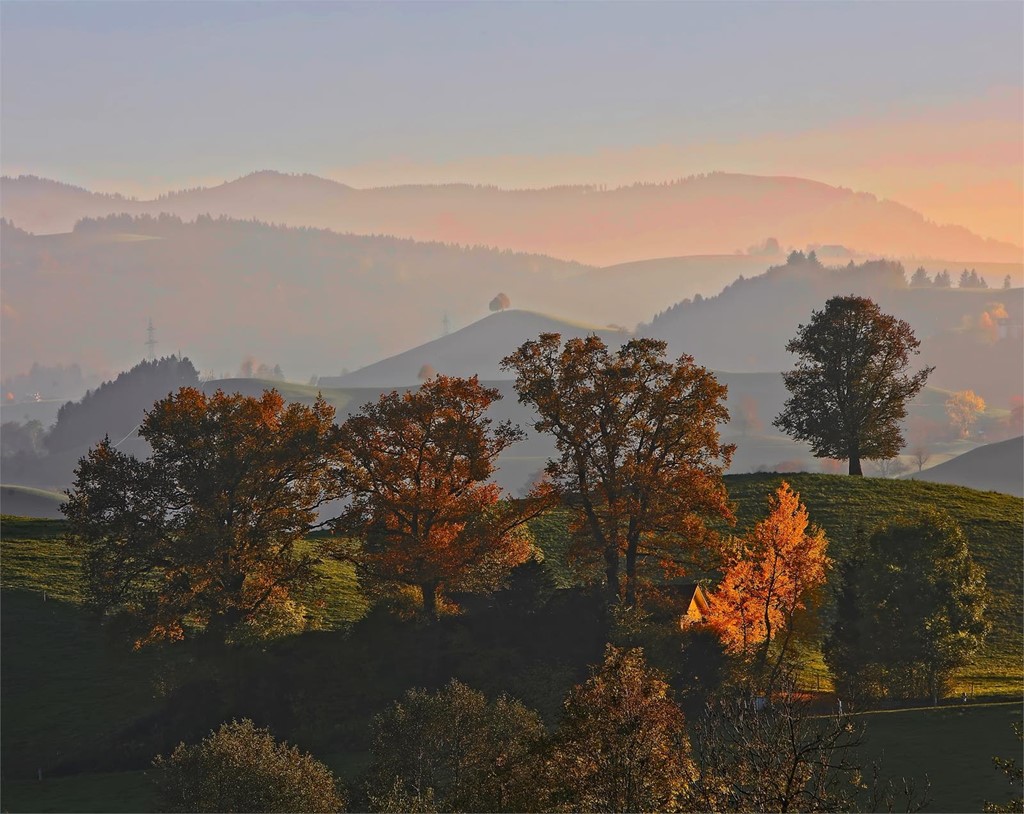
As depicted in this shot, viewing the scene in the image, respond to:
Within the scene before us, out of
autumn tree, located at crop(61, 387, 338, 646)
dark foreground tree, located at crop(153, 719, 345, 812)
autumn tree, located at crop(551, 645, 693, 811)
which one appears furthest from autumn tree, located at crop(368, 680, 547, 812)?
autumn tree, located at crop(61, 387, 338, 646)

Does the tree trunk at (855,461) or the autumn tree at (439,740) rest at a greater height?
the tree trunk at (855,461)

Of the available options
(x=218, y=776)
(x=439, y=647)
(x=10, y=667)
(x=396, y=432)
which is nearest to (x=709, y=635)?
(x=439, y=647)

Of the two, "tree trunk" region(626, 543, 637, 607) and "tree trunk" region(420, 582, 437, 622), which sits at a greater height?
"tree trunk" region(626, 543, 637, 607)

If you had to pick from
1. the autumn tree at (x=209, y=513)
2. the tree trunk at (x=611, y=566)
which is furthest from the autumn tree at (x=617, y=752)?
the autumn tree at (x=209, y=513)

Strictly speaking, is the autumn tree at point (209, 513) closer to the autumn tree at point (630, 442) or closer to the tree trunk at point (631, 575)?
the autumn tree at point (630, 442)

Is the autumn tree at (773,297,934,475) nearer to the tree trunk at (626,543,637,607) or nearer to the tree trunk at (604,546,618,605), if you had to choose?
the tree trunk at (626,543,637,607)

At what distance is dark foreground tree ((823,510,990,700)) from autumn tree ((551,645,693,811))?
125 feet

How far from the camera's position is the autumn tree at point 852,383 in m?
106

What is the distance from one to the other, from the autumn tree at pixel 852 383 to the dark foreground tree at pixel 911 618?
3601 cm

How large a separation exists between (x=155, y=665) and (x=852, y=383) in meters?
63.6

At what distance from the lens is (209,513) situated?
70.1 meters

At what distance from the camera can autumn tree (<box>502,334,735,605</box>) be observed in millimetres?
72750

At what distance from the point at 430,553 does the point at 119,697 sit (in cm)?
1964

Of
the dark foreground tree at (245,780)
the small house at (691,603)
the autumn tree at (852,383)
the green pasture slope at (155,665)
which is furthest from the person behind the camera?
the autumn tree at (852,383)
